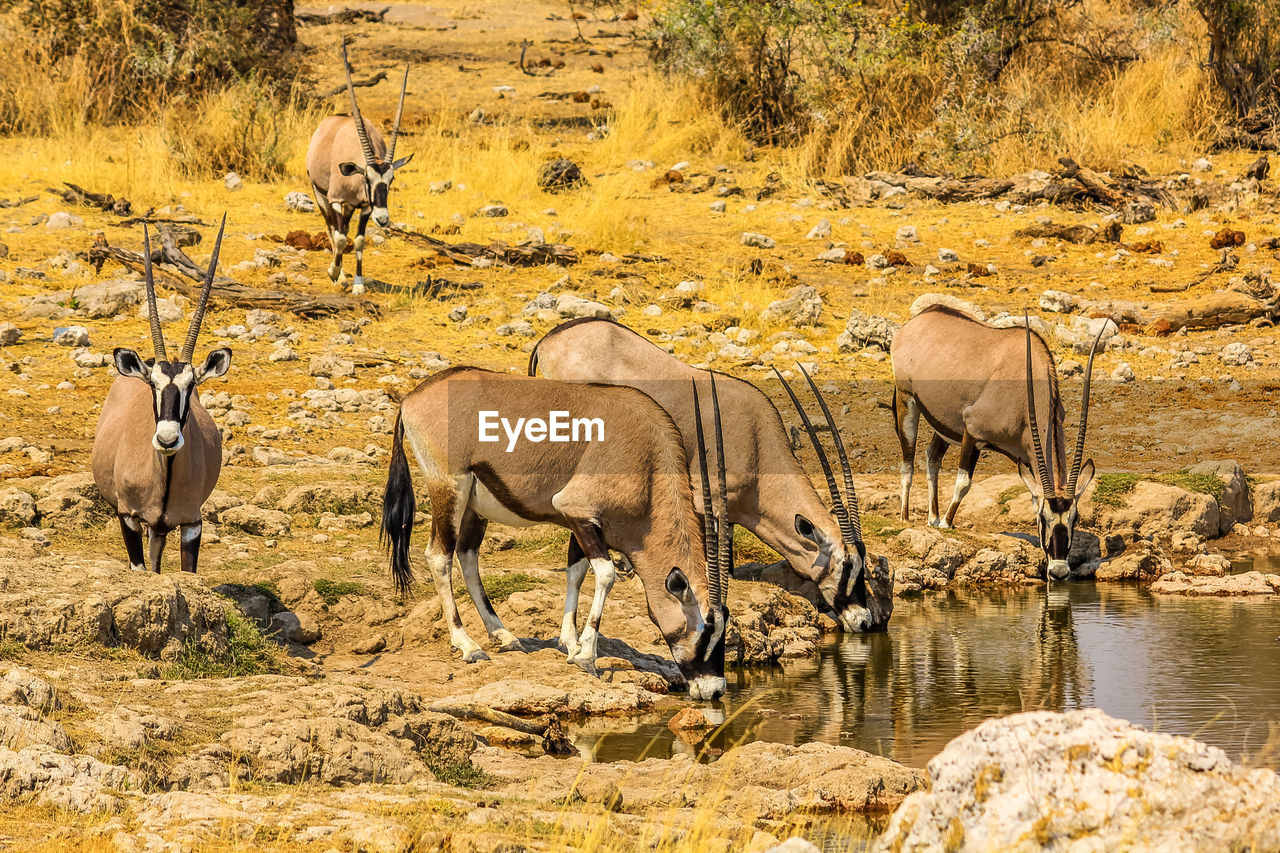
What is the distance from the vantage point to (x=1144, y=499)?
39.3ft

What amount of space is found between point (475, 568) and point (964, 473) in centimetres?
504

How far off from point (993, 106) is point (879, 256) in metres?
4.89

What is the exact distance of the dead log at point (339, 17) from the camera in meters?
36.9

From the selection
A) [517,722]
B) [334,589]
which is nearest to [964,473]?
[334,589]

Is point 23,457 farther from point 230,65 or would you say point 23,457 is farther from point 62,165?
point 230,65

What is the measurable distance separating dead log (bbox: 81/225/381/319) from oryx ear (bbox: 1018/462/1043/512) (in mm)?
7735

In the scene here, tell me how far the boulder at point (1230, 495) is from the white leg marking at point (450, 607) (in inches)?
270

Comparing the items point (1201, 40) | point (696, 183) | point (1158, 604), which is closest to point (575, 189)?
point (696, 183)

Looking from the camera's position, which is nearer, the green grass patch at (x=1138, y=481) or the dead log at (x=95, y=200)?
the green grass patch at (x=1138, y=481)

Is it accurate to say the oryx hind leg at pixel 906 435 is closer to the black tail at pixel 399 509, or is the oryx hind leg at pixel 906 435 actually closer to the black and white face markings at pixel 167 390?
the black tail at pixel 399 509

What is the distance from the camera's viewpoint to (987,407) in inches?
474

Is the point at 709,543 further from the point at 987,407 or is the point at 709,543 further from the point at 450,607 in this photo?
the point at 987,407

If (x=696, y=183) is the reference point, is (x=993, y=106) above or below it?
above

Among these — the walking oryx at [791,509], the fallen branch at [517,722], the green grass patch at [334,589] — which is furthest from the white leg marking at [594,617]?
the green grass patch at [334,589]
